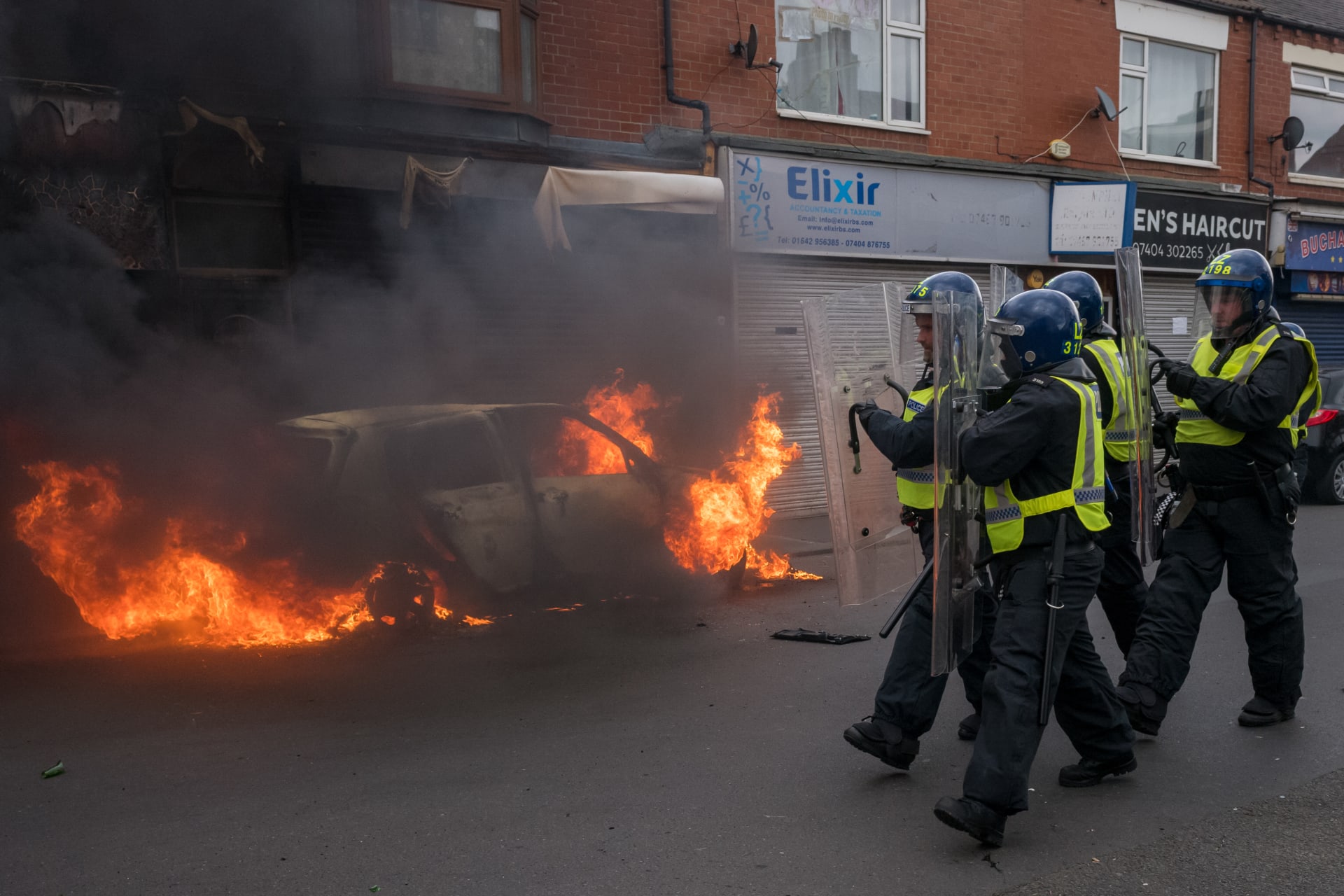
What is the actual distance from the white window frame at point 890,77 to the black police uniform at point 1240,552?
7799 mm

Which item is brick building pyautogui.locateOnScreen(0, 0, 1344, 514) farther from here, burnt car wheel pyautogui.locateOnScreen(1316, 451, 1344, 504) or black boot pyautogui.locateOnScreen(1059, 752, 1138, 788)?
black boot pyautogui.locateOnScreen(1059, 752, 1138, 788)

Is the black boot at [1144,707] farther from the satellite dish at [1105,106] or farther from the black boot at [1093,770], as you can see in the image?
the satellite dish at [1105,106]

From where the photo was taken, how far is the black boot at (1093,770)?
369 cm

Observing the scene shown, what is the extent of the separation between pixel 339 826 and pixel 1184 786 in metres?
2.80

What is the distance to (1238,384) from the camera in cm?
416

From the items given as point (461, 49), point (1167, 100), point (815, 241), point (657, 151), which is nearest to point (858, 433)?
point (461, 49)

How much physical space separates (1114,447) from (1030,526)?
132cm

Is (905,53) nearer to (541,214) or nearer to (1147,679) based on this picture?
(541,214)

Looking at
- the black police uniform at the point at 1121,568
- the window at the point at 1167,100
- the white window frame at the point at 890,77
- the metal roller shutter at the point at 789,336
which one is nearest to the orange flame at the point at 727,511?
the black police uniform at the point at 1121,568

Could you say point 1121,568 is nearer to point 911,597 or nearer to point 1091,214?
point 911,597

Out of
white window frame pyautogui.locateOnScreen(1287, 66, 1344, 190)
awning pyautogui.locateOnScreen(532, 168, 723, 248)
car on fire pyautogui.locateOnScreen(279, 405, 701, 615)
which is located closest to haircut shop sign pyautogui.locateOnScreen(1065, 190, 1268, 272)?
white window frame pyautogui.locateOnScreen(1287, 66, 1344, 190)

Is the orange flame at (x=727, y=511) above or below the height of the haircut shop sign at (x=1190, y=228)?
below

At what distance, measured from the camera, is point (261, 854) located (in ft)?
10.8

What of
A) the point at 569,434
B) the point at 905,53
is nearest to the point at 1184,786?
the point at 569,434
